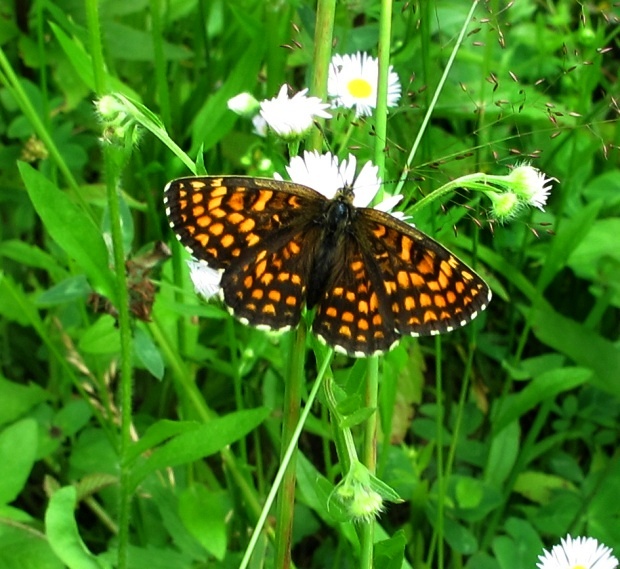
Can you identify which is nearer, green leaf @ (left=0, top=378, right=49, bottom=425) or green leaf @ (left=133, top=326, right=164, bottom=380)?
green leaf @ (left=133, top=326, right=164, bottom=380)

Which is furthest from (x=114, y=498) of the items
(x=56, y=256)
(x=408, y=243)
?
(x=408, y=243)

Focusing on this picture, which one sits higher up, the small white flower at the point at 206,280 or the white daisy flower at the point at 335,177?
the white daisy flower at the point at 335,177

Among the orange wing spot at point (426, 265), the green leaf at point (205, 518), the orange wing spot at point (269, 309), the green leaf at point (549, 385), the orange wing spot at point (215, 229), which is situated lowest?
the green leaf at point (205, 518)

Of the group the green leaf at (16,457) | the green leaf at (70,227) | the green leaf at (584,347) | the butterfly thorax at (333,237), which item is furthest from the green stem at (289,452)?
the green leaf at (584,347)

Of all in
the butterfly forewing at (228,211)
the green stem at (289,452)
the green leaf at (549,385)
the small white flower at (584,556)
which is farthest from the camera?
the green leaf at (549,385)

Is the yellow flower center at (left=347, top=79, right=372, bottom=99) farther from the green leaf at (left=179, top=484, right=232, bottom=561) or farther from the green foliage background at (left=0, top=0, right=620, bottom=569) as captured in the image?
the green leaf at (left=179, top=484, right=232, bottom=561)

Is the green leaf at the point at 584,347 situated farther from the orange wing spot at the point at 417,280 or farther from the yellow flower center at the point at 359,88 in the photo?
the orange wing spot at the point at 417,280

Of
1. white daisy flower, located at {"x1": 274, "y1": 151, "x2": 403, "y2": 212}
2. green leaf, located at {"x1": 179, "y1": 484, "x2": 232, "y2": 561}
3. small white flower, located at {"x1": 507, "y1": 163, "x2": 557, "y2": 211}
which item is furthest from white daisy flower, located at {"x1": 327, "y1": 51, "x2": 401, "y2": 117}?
green leaf, located at {"x1": 179, "y1": 484, "x2": 232, "y2": 561}
